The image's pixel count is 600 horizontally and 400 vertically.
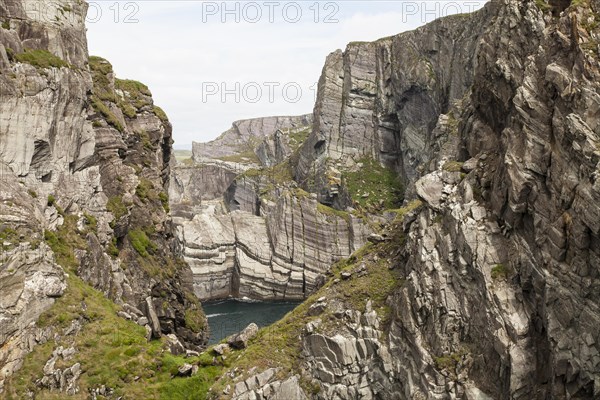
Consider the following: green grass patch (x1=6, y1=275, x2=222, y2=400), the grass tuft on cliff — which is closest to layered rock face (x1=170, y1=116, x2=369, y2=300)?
the grass tuft on cliff

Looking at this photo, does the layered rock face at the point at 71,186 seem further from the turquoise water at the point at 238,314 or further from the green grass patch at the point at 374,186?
the green grass patch at the point at 374,186

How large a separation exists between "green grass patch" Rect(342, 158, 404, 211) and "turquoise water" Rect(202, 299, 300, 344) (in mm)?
35920

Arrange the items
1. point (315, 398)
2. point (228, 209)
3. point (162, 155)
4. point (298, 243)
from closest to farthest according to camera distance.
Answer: point (315, 398) → point (162, 155) → point (298, 243) → point (228, 209)

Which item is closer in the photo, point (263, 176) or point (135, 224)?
point (135, 224)

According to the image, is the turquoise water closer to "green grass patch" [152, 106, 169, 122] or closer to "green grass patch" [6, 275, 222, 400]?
"green grass patch" [152, 106, 169, 122]

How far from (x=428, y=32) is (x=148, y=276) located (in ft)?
331

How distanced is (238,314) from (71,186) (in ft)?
188

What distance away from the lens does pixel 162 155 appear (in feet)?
241

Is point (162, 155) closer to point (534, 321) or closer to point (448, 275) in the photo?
point (448, 275)

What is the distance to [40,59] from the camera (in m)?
48.9

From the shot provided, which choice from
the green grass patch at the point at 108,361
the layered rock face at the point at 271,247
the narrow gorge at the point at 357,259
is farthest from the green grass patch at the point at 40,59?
the layered rock face at the point at 271,247

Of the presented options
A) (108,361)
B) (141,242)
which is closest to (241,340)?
(108,361)

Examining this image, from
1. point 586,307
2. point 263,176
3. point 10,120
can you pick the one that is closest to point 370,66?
point 263,176

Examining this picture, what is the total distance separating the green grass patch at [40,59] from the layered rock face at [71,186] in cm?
11
